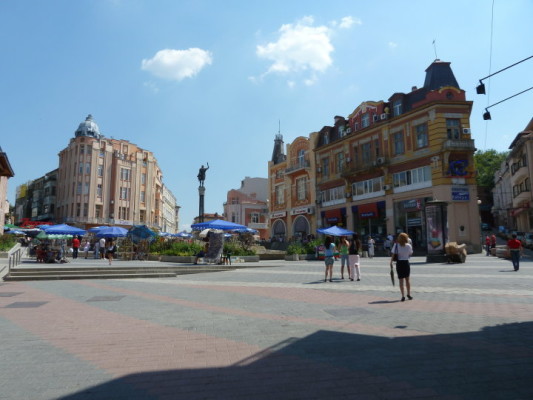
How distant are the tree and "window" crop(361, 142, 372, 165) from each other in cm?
4447

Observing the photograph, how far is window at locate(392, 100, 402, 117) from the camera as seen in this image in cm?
3538

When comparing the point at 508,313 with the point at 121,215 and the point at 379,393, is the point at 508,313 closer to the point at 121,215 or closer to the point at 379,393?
the point at 379,393

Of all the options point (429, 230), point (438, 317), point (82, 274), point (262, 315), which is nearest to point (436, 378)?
point (438, 317)

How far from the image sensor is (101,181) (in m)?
61.2

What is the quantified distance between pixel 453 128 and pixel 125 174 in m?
51.1

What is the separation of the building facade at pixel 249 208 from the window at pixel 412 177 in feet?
141

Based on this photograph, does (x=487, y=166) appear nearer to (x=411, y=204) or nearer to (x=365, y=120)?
(x=365, y=120)

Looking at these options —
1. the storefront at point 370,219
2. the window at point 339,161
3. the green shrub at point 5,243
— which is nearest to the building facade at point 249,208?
the window at point 339,161

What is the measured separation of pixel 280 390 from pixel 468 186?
3170 cm

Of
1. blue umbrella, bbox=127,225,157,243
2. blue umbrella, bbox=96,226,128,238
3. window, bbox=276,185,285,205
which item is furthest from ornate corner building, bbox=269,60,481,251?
blue umbrella, bbox=96,226,128,238

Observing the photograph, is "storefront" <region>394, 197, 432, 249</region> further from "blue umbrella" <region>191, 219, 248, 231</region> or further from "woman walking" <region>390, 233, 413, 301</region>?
"woman walking" <region>390, 233, 413, 301</region>

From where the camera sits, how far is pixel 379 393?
3.47 m

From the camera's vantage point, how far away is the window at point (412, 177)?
3188 cm

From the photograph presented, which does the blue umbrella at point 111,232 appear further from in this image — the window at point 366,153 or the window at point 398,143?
the window at point 398,143
